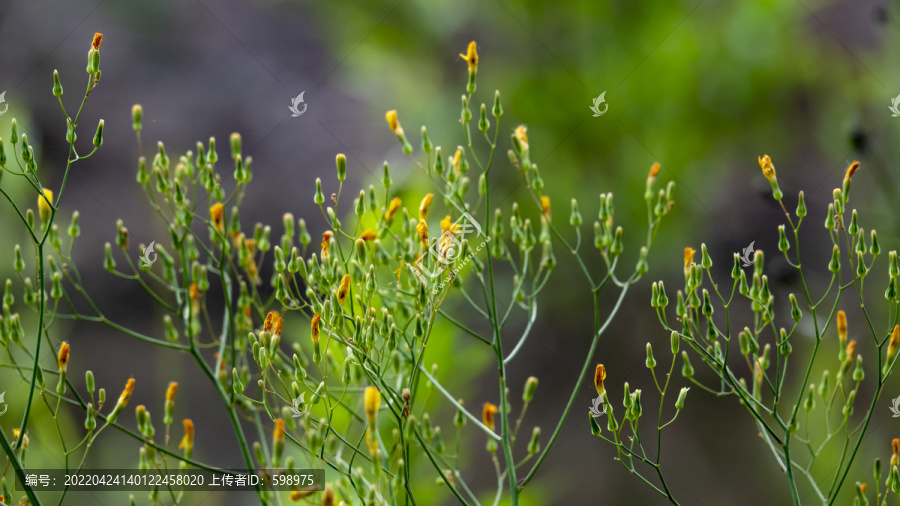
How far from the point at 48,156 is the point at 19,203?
336 millimetres

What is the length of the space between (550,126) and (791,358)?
73 centimetres

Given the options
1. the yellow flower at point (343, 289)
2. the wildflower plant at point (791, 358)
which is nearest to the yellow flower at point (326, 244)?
the yellow flower at point (343, 289)

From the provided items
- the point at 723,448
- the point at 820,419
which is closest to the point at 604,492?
the point at 723,448

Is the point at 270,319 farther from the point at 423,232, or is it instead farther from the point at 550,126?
the point at 550,126

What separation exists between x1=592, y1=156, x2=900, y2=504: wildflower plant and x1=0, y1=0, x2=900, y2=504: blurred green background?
5cm

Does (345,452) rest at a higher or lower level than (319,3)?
lower

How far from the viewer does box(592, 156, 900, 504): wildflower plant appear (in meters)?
0.40

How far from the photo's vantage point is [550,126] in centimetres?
120

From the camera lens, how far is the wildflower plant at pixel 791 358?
1.30 ft

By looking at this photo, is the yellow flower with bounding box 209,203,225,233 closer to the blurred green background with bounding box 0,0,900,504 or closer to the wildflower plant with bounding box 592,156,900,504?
the wildflower plant with bounding box 592,156,900,504

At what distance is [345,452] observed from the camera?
729 millimetres

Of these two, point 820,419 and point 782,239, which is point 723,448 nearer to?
point 820,419

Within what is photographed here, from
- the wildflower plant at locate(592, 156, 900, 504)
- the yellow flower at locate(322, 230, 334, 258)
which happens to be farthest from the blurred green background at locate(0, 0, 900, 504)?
the yellow flower at locate(322, 230, 334, 258)

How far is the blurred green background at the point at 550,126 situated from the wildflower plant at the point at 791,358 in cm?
5
